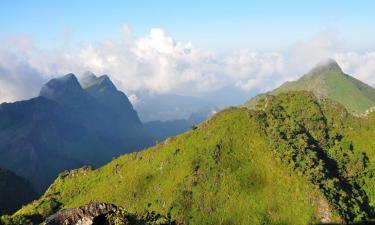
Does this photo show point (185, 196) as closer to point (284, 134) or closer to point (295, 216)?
point (295, 216)

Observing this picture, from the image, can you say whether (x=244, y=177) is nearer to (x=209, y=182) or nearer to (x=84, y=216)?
(x=209, y=182)

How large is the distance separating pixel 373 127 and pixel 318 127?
21.2m

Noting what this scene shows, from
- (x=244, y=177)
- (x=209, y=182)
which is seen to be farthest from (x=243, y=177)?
(x=209, y=182)

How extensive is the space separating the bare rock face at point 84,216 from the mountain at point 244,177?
3492 inches

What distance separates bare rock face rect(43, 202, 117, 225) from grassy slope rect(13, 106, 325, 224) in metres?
90.7

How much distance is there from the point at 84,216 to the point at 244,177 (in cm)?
10348

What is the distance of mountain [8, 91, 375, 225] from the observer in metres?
132

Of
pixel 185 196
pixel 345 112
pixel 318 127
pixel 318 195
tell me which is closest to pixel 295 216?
pixel 318 195

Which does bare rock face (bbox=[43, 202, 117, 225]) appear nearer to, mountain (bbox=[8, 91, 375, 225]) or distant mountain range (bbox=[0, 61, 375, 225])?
distant mountain range (bbox=[0, 61, 375, 225])

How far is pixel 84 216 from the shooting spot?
42.6 meters

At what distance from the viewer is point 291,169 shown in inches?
5497

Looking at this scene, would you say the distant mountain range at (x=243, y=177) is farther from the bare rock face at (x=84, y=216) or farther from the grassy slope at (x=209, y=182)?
the bare rock face at (x=84, y=216)

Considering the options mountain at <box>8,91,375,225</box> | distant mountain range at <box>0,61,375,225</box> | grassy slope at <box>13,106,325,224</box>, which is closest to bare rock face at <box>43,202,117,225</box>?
distant mountain range at <box>0,61,375,225</box>

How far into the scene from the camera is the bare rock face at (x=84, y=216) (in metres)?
42.2
